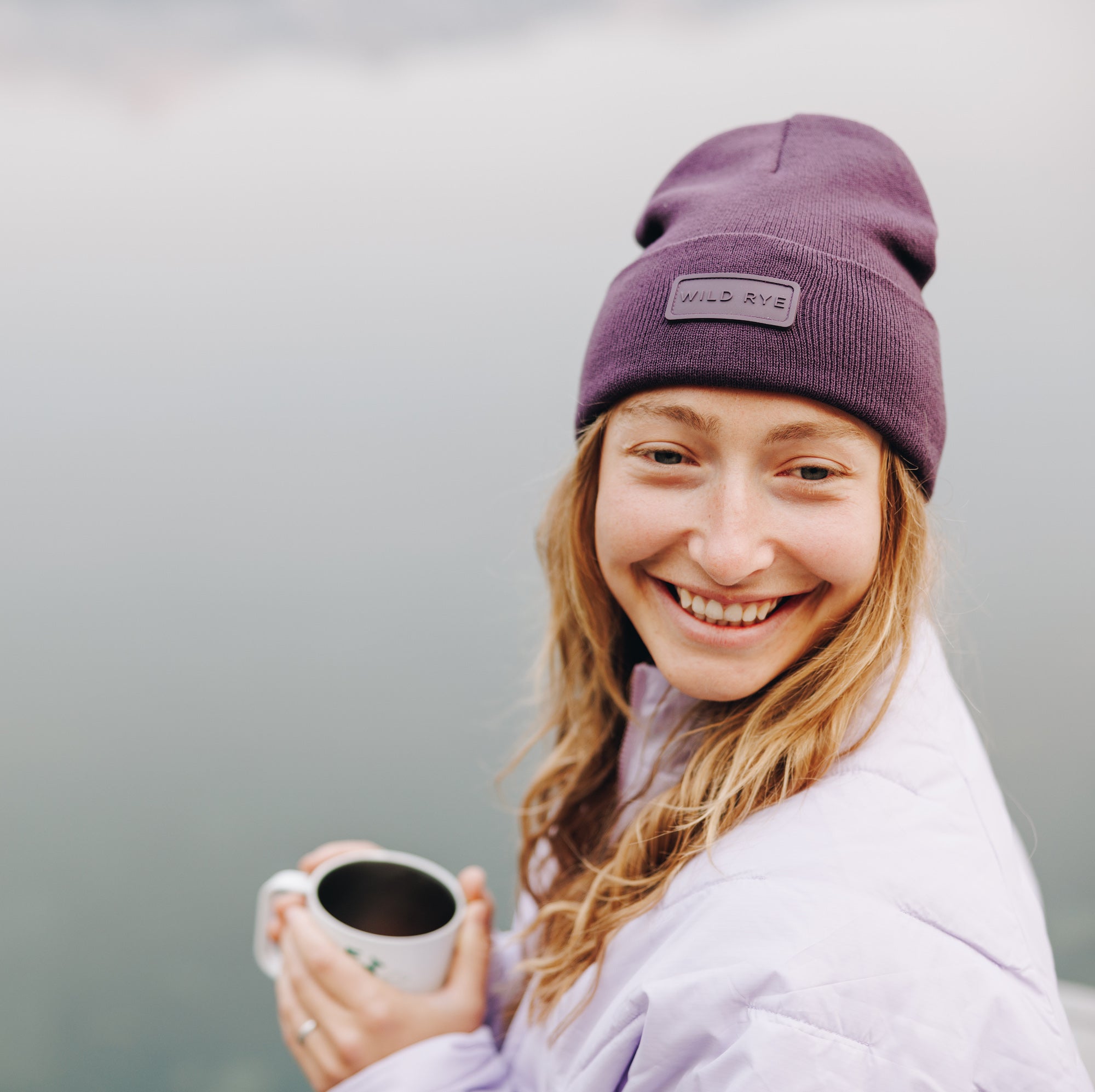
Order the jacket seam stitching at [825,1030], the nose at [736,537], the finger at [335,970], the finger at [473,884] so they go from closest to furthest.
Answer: the jacket seam stitching at [825,1030] → the nose at [736,537] → the finger at [335,970] → the finger at [473,884]

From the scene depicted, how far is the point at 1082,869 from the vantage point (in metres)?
1.21

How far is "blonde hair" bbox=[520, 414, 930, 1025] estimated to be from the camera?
1.98 feet

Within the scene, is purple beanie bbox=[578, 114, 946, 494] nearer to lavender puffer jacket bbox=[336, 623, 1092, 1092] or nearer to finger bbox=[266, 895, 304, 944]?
lavender puffer jacket bbox=[336, 623, 1092, 1092]

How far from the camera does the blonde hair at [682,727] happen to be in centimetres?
60

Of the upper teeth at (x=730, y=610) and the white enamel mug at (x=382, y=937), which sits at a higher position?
the upper teeth at (x=730, y=610)

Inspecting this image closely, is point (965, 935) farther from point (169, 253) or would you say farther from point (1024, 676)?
point (169, 253)

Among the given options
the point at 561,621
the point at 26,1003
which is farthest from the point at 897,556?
the point at 26,1003

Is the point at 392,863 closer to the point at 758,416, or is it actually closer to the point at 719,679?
the point at 719,679

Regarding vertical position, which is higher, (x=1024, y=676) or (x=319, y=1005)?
(x=1024, y=676)

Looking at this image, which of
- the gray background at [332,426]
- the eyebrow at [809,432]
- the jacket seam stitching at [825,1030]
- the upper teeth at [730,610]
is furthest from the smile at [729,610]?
the gray background at [332,426]

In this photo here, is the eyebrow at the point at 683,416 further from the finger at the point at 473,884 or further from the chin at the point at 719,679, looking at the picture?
the finger at the point at 473,884

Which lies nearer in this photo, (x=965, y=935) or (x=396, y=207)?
(x=965, y=935)

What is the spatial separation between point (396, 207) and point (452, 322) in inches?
6.5

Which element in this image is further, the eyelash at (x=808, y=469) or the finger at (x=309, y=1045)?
the finger at (x=309, y=1045)
